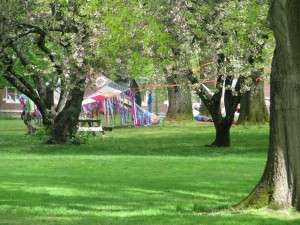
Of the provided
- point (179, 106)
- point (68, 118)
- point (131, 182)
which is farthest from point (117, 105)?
point (131, 182)

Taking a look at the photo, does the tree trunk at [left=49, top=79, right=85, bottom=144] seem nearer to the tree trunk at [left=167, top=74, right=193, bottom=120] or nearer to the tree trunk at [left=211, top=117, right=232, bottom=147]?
the tree trunk at [left=211, top=117, right=232, bottom=147]

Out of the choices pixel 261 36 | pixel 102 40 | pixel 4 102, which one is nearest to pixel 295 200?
pixel 261 36

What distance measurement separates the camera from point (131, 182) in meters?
15.0

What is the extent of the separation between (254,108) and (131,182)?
23.0 metres

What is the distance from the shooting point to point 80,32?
25438 millimetres

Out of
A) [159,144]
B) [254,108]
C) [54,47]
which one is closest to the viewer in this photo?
[54,47]

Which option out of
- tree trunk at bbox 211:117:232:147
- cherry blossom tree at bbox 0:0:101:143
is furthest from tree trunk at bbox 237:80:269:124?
cherry blossom tree at bbox 0:0:101:143

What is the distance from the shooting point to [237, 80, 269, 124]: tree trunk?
36.8 metres

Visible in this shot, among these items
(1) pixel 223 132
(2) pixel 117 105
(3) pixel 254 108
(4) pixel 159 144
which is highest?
(2) pixel 117 105

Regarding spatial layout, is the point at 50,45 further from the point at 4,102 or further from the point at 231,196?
the point at 4,102

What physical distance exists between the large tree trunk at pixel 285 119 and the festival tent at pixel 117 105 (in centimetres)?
3168

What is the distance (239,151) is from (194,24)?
13.8 feet

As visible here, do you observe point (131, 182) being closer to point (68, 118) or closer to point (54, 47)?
point (68, 118)

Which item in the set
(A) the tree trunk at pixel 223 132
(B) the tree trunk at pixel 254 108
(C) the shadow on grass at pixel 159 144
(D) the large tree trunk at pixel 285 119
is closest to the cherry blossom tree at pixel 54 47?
(C) the shadow on grass at pixel 159 144
